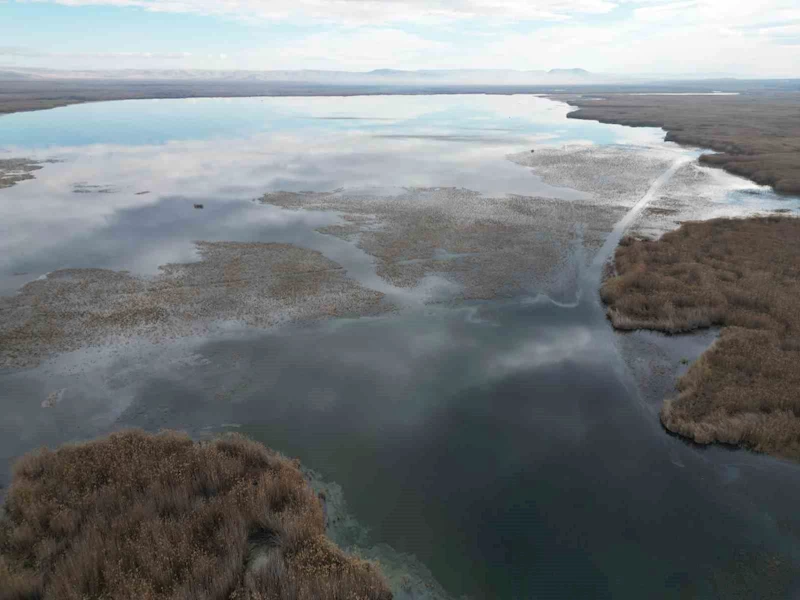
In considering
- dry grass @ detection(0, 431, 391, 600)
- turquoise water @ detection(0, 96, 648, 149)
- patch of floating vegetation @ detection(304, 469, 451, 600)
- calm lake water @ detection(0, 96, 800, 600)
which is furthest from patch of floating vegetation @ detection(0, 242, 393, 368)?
turquoise water @ detection(0, 96, 648, 149)

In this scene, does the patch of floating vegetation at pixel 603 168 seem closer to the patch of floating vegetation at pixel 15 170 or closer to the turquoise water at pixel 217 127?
the turquoise water at pixel 217 127

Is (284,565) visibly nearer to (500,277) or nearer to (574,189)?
(500,277)

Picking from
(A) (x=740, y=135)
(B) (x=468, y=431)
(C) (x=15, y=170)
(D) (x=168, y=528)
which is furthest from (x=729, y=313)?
(A) (x=740, y=135)

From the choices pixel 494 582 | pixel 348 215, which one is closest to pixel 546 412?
pixel 494 582

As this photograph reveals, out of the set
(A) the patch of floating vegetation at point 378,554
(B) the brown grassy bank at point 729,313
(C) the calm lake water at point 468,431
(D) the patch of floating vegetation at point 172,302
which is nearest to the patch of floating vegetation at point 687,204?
(B) the brown grassy bank at point 729,313

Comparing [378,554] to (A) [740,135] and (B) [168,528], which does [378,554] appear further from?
(A) [740,135]

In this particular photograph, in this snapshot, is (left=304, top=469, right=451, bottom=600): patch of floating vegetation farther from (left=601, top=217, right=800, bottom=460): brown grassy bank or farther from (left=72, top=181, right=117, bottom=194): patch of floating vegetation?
(left=72, top=181, right=117, bottom=194): patch of floating vegetation
